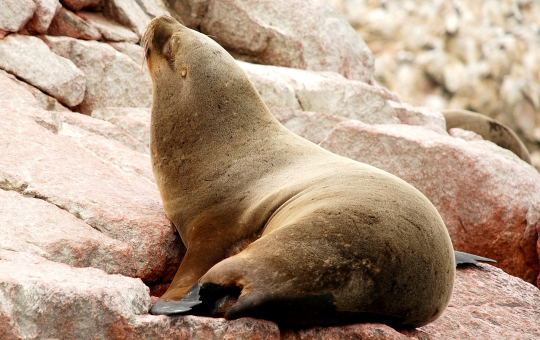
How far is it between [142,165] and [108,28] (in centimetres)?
304

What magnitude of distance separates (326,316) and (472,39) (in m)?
26.1

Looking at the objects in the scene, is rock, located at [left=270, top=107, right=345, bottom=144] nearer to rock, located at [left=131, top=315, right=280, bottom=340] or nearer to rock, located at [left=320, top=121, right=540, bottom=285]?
rock, located at [left=320, top=121, right=540, bottom=285]

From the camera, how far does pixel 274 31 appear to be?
9578 millimetres

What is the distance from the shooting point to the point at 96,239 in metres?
3.81

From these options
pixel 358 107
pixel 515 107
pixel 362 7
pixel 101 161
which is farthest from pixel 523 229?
pixel 362 7

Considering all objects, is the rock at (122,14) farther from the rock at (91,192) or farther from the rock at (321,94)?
the rock at (91,192)

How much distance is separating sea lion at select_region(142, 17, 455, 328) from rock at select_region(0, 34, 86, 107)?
213 cm

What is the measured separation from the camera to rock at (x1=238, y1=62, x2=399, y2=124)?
8.15 metres

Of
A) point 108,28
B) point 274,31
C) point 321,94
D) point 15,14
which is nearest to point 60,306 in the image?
point 15,14

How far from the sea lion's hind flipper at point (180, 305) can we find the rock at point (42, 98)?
153 inches

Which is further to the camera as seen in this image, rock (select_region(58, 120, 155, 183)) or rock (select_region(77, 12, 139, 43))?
rock (select_region(77, 12, 139, 43))

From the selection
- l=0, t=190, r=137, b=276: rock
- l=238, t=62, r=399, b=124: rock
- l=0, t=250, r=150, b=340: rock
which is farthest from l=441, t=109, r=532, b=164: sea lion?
l=0, t=250, r=150, b=340: rock

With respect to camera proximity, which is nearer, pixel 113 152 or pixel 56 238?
pixel 56 238

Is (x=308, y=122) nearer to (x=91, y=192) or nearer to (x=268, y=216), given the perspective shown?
(x=91, y=192)
